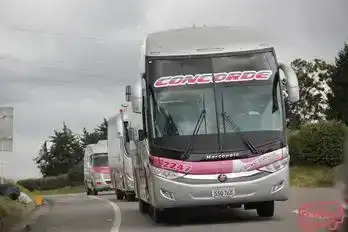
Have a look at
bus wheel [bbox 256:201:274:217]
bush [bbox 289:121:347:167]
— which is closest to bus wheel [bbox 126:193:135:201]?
bush [bbox 289:121:347:167]

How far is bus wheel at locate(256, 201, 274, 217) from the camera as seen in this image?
15560 millimetres

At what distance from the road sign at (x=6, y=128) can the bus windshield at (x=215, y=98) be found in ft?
22.6

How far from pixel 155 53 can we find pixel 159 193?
298 cm

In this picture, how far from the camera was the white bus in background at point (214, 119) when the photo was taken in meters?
13.9

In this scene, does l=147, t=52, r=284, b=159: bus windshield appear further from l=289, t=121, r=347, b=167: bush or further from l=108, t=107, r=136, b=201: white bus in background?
l=289, t=121, r=347, b=167: bush

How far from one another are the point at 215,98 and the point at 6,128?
26.5 ft

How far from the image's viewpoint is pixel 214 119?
14.2 m

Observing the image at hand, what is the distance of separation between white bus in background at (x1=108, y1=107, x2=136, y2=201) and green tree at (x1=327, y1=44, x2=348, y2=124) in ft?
88.0

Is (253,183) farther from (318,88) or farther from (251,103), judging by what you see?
(318,88)

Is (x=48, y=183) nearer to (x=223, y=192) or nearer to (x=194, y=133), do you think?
(x=194, y=133)

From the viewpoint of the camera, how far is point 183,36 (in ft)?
49.7

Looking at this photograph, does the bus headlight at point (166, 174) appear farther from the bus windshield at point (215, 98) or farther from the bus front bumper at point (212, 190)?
the bus windshield at point (215, 98)

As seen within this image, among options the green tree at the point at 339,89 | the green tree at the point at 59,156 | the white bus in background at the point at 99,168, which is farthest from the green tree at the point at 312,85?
the green tree at the point at 59,156

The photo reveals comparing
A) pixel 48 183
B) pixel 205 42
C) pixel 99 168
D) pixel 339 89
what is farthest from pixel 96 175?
pixel 48 183
